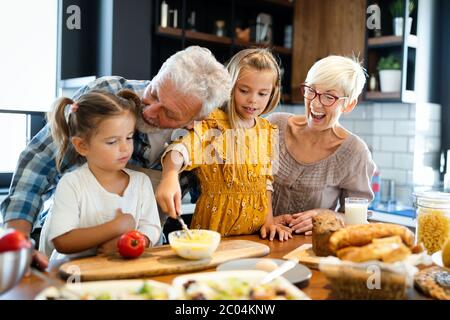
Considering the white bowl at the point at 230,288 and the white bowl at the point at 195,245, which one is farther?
the white bowl at the point at 195,245

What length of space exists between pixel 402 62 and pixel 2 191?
2.80 metres

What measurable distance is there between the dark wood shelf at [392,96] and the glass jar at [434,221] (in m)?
2.25

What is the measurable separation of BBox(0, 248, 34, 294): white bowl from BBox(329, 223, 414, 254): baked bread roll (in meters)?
0.66

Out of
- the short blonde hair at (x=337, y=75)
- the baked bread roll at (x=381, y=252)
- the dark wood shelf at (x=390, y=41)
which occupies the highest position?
the dark wood shelf at (x=390, y=41)

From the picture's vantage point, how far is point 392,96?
3.56 metres

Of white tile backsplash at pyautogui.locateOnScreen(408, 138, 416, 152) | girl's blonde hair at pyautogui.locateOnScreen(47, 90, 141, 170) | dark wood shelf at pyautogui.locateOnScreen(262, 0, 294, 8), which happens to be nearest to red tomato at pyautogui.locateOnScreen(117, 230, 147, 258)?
girl's blonde hair at pyautogui.locateOnScreen(47, 90, 141, 170)

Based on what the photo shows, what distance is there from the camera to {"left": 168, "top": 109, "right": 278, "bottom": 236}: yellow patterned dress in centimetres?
176

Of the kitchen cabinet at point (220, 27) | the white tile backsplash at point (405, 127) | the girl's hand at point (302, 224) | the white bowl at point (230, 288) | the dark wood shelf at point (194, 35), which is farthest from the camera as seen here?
the white tile backsplash at point (405, 127)

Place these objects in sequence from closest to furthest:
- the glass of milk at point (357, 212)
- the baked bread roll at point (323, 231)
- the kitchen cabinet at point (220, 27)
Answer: the baked bread roll at point (323, 231) < the glass of milk at point (357, 212) < the kitchen cabinet at point (220, 27)

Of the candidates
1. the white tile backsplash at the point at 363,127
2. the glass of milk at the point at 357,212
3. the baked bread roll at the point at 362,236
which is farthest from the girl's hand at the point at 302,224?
the white tile backsplash at the point at 363,127

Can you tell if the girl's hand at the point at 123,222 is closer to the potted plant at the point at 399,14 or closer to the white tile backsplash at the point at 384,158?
the potted plant at the point at 399,14

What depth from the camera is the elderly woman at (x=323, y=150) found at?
1875mm

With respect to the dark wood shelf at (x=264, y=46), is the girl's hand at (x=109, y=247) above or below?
below

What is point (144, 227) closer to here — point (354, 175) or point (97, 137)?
point (97, 137)
